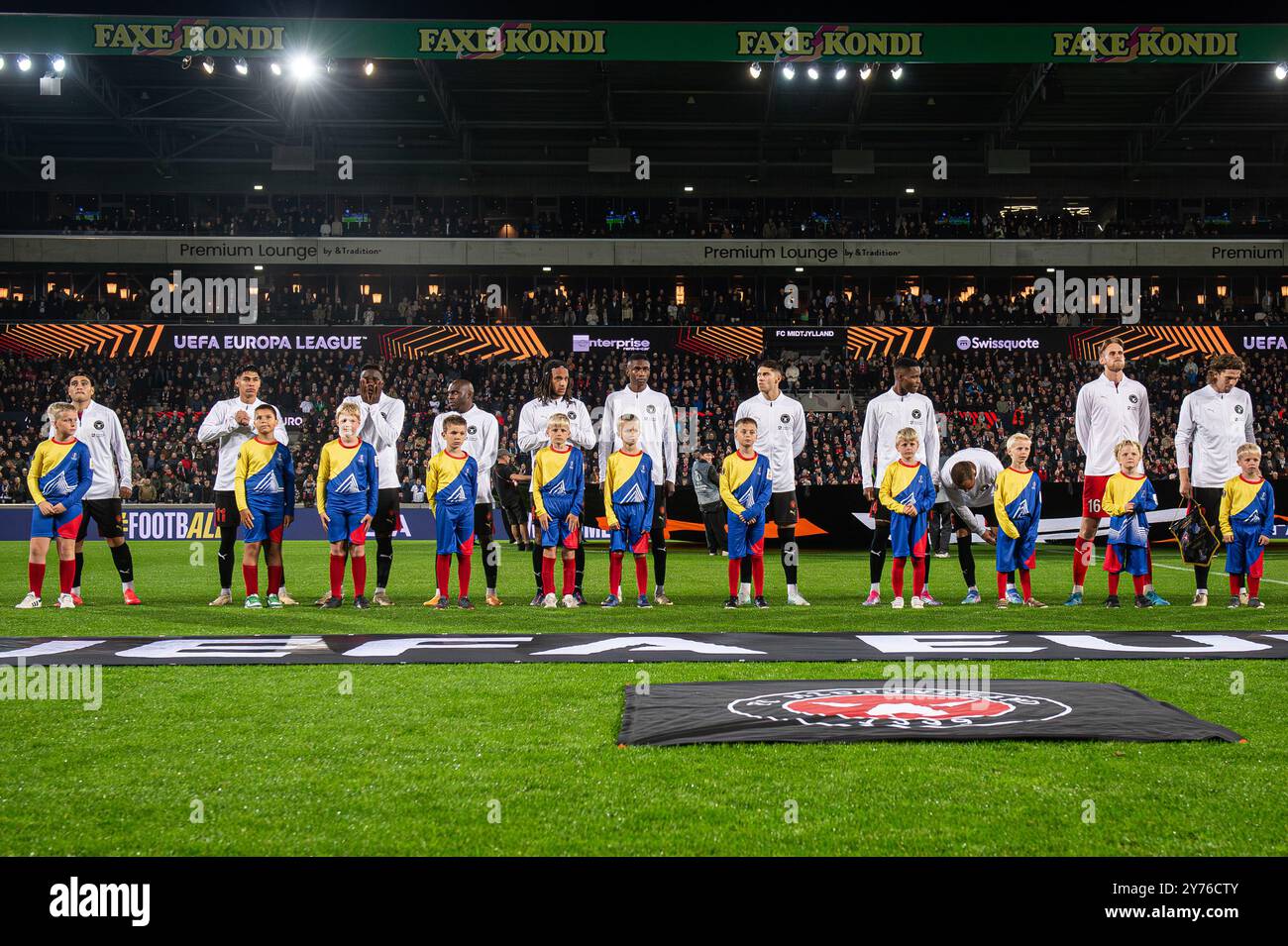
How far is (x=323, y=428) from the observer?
32.6 meters

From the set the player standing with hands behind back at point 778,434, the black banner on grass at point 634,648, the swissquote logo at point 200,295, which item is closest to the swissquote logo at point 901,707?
the black banner on grass at point 634,648

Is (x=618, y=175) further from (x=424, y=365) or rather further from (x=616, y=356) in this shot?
(x=424, y=365)

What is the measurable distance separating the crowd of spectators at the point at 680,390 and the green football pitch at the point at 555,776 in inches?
929

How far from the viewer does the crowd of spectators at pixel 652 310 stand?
A: 3494 centimetres

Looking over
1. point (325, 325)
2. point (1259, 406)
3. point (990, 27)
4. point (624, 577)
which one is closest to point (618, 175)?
point (325, 325)

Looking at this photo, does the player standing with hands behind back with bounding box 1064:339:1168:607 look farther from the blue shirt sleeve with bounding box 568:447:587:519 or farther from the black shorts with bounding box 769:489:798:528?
the blue shirt sleeve with bounding box 568:447:587:519

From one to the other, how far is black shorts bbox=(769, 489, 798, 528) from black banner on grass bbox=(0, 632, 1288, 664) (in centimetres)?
240

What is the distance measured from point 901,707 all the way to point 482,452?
20.3 ft

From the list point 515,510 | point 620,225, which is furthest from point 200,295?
point 515,510

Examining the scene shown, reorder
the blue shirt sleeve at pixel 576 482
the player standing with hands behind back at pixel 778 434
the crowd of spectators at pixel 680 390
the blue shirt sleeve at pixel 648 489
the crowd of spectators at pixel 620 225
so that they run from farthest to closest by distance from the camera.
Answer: the crowd of spectators at pixel 620 225, the crowd of spectators at pixel 680 390, the player standing with hands behind back at pixel 778 434, the blue shirt sleeve at pixel 648 489, the blue shirt sleeve at pixel 576 482

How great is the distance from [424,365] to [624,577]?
76.6 feet

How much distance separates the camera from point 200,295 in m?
36.5

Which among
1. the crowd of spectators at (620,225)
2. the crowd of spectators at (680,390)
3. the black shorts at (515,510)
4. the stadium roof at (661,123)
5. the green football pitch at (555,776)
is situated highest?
the stadium roof at (661,123)

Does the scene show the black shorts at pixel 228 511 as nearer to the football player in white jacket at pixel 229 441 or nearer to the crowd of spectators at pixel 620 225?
the football player in white jacket at pixel 229 441
